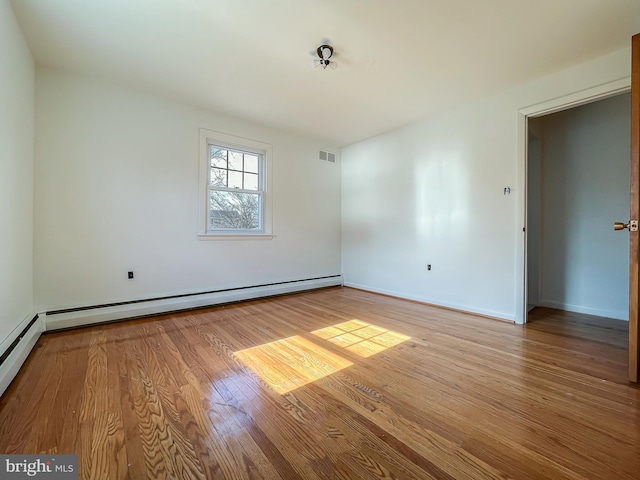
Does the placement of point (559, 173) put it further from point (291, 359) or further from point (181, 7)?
point (181, 7)

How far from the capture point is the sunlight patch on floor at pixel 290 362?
1.72m

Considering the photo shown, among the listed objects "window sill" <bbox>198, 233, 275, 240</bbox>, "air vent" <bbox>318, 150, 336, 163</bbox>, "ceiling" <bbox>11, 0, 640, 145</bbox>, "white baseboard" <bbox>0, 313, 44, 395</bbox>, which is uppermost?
"ceiling" <bbox>11, 0, 640, 145</bbox>

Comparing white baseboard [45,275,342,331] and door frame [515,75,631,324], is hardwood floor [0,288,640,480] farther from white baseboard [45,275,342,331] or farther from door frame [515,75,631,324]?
door frame [515,75,631,324]

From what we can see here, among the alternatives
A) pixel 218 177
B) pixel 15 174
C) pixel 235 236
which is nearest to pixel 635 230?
pixel 235 236

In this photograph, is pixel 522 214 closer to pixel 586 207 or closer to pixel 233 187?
pixel 586 207

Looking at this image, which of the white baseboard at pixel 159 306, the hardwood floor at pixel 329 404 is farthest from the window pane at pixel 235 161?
the hardwood floor at pixel 329 404

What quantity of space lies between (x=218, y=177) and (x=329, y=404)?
3178 millimetres

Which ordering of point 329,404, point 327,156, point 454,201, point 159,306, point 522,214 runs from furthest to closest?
1. point 327,156
2. point 454,201
3. point 159,306
4. point 522,214
5. point 329,404

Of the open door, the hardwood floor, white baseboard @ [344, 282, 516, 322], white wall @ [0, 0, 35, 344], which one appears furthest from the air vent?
the open door

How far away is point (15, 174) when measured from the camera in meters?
2.03

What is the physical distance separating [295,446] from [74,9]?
3127 millimetres

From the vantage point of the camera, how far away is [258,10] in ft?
6.24

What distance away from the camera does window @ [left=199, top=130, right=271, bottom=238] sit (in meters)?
3.54

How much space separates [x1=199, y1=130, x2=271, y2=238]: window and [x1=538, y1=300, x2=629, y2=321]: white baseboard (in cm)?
398
